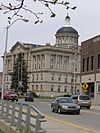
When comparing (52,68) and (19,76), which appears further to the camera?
(52,68)

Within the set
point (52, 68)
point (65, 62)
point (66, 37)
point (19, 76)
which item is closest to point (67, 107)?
point (19, 76)

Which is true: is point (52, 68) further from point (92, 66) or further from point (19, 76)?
point (92, 66)

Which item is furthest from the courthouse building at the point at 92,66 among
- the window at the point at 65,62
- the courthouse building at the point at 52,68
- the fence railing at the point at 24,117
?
the window at the point at 65,62

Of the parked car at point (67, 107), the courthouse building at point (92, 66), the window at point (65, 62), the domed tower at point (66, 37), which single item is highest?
the domed tower at point (66, 37)

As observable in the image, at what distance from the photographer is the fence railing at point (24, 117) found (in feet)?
33.5

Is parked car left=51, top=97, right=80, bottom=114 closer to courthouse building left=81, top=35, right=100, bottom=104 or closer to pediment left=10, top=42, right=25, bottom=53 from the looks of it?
courthouse building left=81, top=35, right=100, bottom=104

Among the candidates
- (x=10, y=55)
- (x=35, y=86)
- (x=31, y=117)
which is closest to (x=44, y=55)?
(x=35, y=86)

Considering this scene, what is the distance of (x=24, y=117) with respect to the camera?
13.7 m

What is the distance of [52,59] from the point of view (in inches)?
5753

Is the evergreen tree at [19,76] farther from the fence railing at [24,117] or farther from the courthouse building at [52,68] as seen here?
the fence railing at [24,117]

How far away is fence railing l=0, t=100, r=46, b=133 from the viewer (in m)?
10.2

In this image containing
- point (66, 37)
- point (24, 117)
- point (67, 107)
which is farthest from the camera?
point (66, 37)

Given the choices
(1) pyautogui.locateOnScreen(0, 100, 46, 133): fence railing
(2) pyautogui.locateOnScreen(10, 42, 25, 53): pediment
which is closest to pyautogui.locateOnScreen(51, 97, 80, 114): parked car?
(1) pyautogui.locateOnScreen(0, 100, 46, 133): fence railing

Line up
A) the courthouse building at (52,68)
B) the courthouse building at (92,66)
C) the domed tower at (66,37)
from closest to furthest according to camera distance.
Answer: the courthouse building at (92,66), the courthouse building at (52,68), the domed tower at (66,37)
